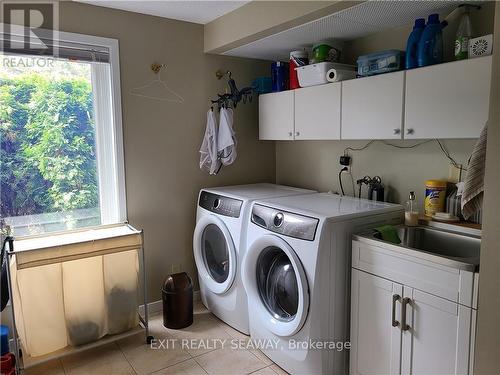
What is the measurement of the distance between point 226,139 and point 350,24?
1.19m

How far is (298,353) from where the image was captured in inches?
81.4

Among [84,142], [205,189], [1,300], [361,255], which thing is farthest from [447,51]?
[1,300]

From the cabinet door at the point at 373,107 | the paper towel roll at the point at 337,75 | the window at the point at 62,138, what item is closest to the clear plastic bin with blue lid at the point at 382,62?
the cabinet door at the point at 373,107

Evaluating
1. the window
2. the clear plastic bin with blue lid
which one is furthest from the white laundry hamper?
the clear plastic bin with blue lid

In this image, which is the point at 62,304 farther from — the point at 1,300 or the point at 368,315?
the point at 368,315

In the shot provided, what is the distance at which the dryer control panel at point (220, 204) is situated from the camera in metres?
2.56

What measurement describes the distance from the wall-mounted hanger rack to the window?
2.56ft

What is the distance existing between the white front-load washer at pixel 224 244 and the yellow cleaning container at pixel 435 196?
88cm

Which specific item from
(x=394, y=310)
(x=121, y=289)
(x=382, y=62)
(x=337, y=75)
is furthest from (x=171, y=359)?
(x=382, y=62)

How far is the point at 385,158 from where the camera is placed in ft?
8.37

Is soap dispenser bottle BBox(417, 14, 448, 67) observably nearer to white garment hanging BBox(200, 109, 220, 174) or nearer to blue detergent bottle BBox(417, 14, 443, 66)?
blue detergent bottle BBox(417, 14, 443, 66)

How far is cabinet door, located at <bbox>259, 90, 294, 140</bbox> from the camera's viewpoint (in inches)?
110

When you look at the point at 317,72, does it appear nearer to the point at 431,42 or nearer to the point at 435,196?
the point at 431,42

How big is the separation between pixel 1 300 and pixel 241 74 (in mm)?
2312
